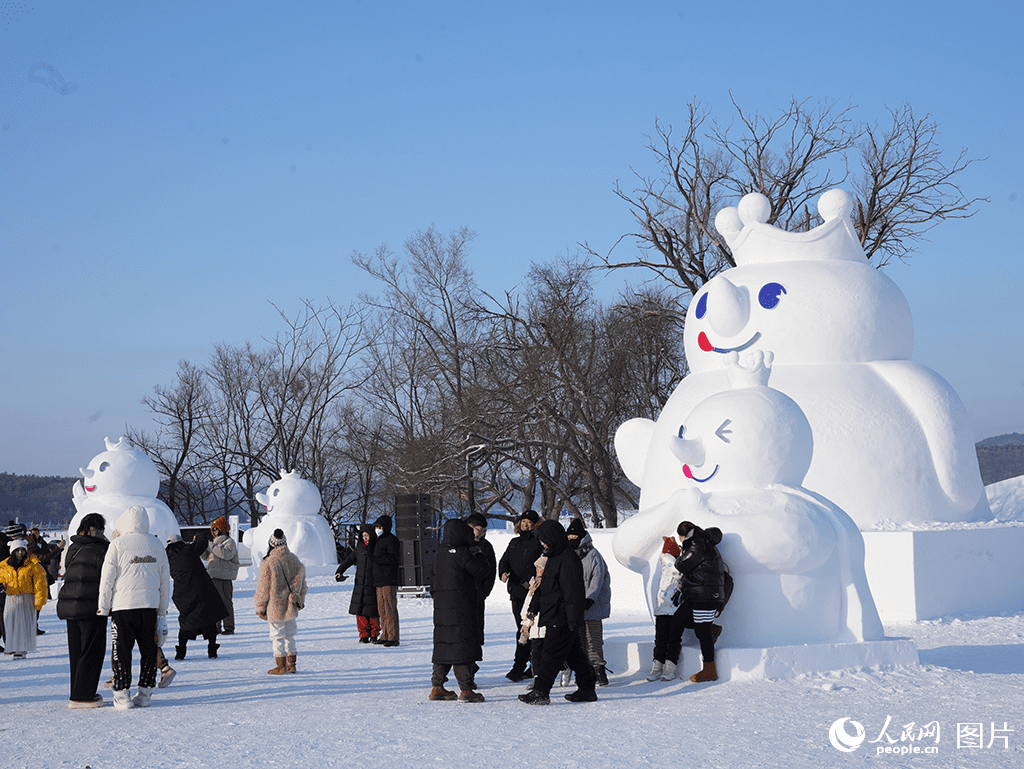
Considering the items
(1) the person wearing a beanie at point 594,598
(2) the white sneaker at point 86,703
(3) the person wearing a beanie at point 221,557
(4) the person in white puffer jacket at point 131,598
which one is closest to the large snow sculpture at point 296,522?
(3) the person wearing a beanie at point 221,557

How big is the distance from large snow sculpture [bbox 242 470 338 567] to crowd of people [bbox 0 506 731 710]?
15.0 metres

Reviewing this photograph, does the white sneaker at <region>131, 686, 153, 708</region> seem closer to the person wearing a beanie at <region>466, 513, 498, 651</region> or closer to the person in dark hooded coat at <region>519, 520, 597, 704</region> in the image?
the person wearing a beanie at <region>466, 513, 498, 651</region>

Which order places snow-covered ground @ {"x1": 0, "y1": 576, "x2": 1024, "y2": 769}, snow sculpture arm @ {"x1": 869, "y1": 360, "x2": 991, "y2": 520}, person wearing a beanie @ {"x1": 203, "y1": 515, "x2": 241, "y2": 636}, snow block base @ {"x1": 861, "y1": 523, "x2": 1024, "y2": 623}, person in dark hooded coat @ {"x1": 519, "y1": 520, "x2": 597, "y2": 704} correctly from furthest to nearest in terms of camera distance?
1. snow sculpture arm @ {"x1": 869, "y1": 360, "x2": 991, "y2": 520}
2. snow block base @ {"x1": 861, "y1": 523, "x2": 1024, "y2": 623}
3. person wearing a beanie @ {"x1": 203, "y1": 515, "x2": 241, "y2": 636}
4. person in dark hooded coat @ {"x1": 519, "y1": 520, "x2": 597, "y2": 704}
5. snow-covered ground @ {"x1": 0, "y1": 576, "x2": 1024, "y2": 769}

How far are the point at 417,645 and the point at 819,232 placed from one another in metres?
7.77

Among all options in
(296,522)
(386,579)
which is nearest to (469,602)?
(386,579)

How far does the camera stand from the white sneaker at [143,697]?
25.4 feet

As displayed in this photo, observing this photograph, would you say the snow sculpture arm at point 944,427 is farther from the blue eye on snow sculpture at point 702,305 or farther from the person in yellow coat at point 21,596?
the person in yellow coat at point 21,596

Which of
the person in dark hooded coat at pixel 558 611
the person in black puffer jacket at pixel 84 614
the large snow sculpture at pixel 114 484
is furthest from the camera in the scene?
the large snow sculpture at pixel 114 484

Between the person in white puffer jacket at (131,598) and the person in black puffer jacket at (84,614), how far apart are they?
118 millimetres

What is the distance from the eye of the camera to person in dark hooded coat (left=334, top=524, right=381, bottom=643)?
1180cm

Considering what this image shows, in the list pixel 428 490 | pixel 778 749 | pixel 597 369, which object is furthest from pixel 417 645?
pixel 597 369

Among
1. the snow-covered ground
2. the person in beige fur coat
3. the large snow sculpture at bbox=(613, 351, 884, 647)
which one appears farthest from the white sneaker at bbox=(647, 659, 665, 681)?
the person in beige fur coat

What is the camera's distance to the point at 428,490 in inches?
947

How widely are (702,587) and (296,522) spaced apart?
17602mm
